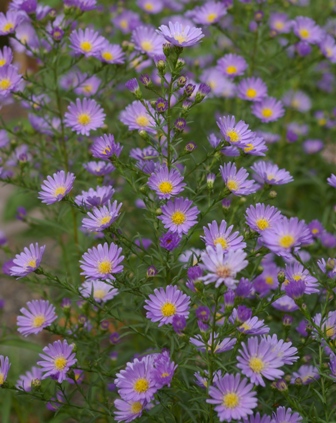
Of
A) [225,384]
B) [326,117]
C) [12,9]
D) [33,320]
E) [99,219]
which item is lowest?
[225,384]

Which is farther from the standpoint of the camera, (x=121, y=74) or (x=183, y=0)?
(x=183, y=0)

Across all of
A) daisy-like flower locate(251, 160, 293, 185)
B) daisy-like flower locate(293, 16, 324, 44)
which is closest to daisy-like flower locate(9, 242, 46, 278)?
daisy-like flower locate(251, 160, 293, 185)

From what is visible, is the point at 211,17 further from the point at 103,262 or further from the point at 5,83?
the point at 103,262

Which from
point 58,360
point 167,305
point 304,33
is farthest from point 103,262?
point 304,33

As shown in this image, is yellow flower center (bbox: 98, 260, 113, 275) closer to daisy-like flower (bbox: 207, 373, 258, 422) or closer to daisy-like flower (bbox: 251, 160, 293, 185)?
daisy-like flower (bbox: 207, 373, 258, 422)

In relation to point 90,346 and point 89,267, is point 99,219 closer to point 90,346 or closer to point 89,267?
point 89,267

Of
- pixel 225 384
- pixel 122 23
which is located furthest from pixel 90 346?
pixel 122 23
